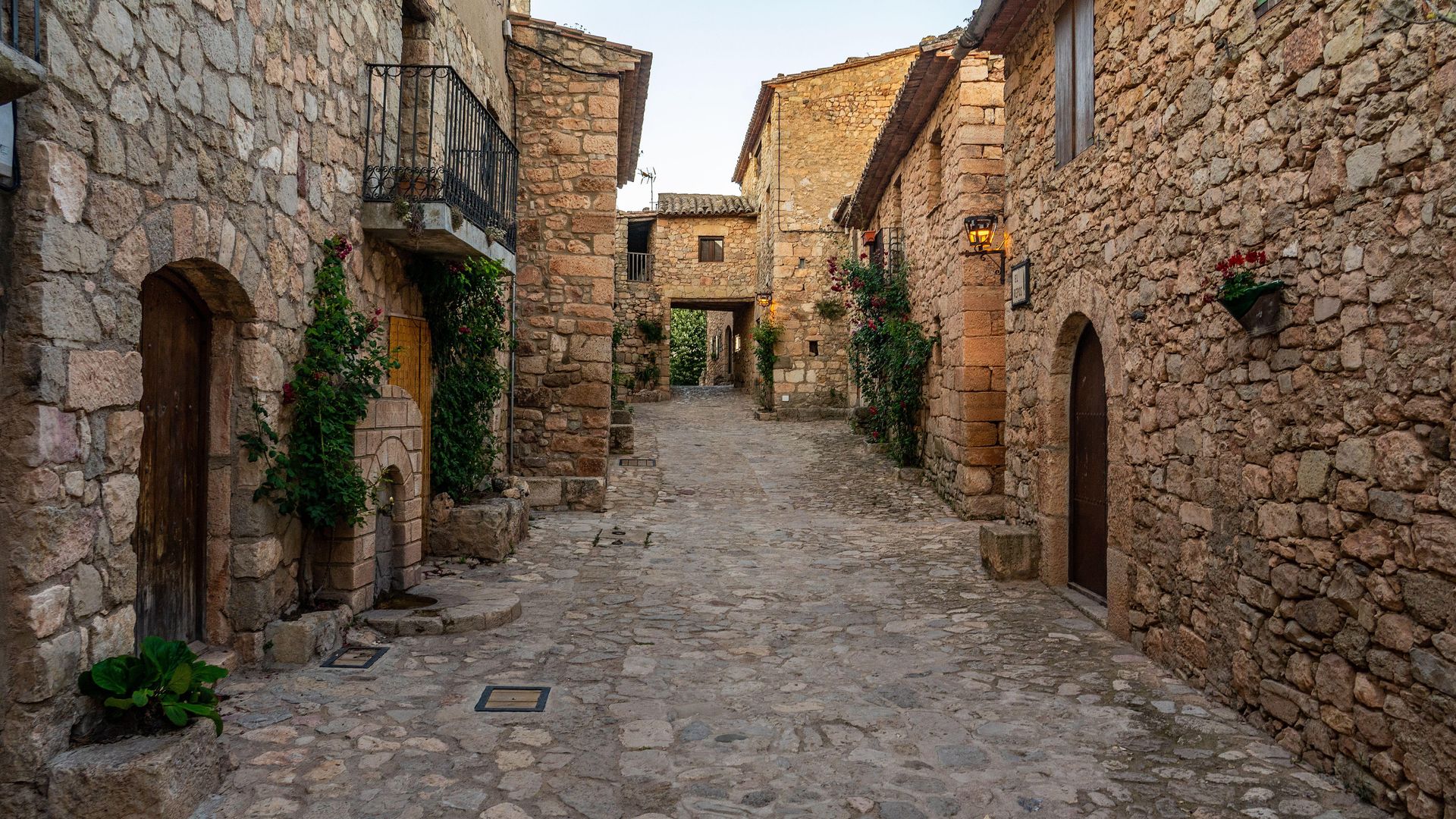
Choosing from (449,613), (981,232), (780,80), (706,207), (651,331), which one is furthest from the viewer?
(706,207)

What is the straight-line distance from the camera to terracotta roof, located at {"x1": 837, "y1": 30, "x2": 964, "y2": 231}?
9.15 metres

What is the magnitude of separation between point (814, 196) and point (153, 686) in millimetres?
17228

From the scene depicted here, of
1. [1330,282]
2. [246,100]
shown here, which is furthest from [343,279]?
[1330,282]

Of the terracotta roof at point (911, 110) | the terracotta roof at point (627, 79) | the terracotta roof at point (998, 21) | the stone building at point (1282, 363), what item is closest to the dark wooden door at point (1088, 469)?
the stone building at point (1282, 363)

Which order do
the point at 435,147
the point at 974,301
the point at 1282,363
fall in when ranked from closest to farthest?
the point at 1282,363
the point at 435,147
the point at 974,301

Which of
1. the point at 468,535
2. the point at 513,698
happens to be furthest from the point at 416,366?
the point at 513,698

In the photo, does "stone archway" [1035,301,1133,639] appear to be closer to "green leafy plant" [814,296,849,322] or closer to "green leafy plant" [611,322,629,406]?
"green leafy plant" [611,322,629,406]

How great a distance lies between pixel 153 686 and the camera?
300 centimetres

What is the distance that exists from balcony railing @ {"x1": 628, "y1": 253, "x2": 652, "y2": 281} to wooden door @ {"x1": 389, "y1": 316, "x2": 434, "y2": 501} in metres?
15.6

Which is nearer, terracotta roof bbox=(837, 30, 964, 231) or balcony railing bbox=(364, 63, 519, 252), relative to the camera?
balcony railing bbox=(364, 63, 519, 252)

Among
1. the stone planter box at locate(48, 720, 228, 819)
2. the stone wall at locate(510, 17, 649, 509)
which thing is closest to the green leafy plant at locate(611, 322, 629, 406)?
the stone wall at locate(510, 17, 649, 509)

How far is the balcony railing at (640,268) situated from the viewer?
22547mm

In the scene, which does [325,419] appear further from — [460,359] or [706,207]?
[706,207]

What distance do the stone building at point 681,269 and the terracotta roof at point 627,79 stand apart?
959cm
